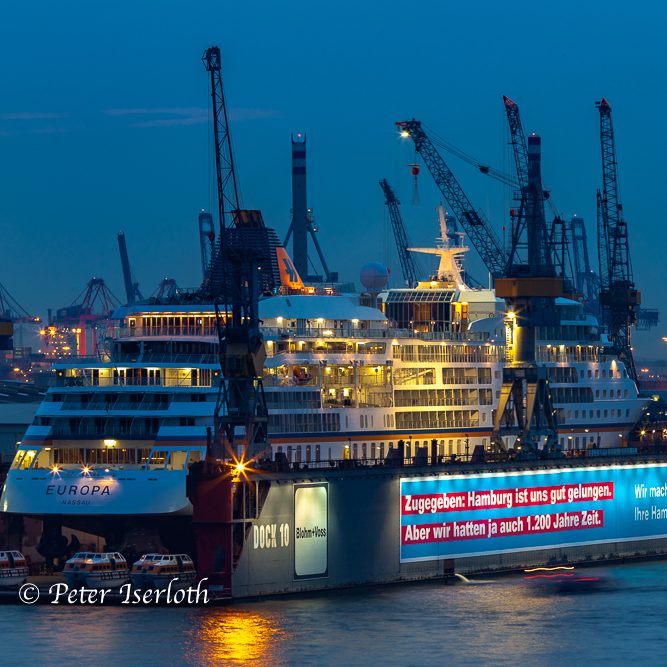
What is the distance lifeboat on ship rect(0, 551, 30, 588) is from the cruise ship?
200 centimetres

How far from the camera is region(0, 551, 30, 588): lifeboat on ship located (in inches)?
3462

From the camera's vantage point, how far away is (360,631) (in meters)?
78.1

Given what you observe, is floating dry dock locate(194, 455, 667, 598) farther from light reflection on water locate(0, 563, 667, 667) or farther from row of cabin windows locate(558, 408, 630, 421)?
row of cabin windows locate(558, 408, 630, 421)

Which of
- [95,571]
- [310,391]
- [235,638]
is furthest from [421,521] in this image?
[235,638]

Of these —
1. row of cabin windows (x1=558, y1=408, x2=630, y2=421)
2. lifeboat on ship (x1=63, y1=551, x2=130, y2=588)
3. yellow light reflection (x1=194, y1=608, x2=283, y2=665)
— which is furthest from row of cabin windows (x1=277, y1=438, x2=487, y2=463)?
yellow light reflection (x1=194, y1=608, x2=283, y2=665)

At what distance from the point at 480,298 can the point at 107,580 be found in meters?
35.0

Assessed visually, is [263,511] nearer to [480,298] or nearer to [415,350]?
[415,350]

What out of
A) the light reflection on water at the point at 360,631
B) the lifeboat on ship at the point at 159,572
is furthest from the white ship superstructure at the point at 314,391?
the light reflection on water at the point at 360,631

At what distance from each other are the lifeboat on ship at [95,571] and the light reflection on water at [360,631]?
82.1 inches

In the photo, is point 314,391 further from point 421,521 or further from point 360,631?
point 360,631

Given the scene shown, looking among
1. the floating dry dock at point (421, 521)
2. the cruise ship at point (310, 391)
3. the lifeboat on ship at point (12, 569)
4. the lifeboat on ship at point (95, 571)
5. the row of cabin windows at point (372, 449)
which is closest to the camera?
the floating dry dock at point (421, 521)

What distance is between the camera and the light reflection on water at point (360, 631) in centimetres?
7338

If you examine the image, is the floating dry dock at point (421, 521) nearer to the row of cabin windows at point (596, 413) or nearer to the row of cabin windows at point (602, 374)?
the row of cabin windows at point (596, 413)

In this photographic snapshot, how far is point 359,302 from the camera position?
111062mm
